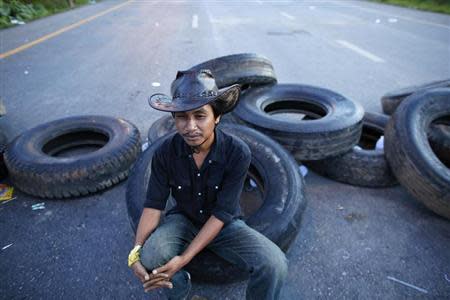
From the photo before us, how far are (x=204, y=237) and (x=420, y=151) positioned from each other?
2.17 meters

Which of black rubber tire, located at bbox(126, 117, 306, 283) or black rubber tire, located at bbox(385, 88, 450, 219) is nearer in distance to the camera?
black rubber tire, located at bbox(126, 117, 306, 283)

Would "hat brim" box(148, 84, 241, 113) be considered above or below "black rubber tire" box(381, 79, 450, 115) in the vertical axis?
above

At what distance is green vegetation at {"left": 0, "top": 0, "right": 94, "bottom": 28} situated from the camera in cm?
1090

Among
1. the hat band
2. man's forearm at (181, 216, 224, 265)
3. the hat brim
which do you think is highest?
the hat band

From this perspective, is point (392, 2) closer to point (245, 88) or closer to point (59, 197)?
point (245, 88)

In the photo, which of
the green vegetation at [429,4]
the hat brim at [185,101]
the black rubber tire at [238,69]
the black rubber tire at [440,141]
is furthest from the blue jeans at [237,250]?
the green vegetation at [429,4]

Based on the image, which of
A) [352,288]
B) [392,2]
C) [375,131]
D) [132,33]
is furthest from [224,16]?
[352,288]

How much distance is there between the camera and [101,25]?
438 inches

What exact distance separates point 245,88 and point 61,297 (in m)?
3.04

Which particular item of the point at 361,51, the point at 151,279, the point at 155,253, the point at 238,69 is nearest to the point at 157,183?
the point at 155,253

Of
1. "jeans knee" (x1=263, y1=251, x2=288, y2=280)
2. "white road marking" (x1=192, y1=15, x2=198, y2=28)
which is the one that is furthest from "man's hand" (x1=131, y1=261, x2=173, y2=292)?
"white road marking" (x1=192, y1=15, x2=198, y2=28)

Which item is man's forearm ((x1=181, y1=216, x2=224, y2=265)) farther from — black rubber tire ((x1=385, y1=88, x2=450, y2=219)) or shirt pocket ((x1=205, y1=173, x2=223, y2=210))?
black rubber tire ((x1=385, y1=88, x2=450, y2=219))

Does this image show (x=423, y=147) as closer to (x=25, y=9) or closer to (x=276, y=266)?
(x=276, y=266)

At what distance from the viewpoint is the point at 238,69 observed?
353 cm
